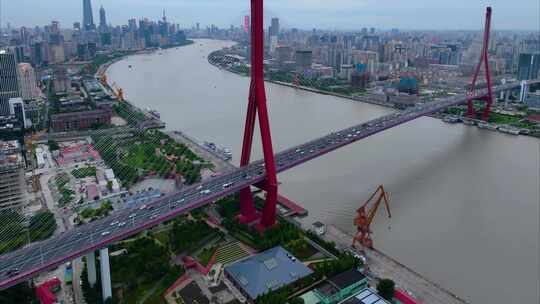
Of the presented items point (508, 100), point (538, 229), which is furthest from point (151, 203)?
point (508, 100)

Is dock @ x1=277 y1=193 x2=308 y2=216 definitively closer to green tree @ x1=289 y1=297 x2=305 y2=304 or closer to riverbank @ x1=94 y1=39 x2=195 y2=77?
green tree @ x1=289 y1=297 x2=305 y2=304

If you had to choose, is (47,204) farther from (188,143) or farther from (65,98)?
(65,98)

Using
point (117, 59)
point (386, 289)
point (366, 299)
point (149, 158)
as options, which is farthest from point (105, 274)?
point (117, 59)

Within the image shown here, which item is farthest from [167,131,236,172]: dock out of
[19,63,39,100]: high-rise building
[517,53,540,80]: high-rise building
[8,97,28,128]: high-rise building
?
[517,53,540,80]: high-rise building

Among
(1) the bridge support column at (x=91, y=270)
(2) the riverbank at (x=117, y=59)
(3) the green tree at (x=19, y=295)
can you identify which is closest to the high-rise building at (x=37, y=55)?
(2) the riverbank at (x=117, y=59)

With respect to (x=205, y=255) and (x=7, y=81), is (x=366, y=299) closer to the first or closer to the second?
(x=205, y=255)

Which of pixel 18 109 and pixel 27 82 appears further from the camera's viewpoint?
pixel 27 82
